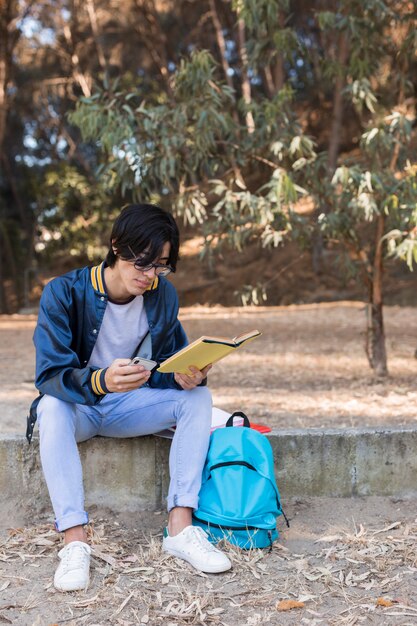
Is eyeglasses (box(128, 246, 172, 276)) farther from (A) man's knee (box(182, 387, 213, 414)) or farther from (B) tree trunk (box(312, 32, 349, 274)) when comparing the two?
(B) tree trunk (box(312, 32, 349, 274))

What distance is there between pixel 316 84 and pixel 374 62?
13.9 m

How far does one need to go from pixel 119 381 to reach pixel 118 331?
1.41 ft

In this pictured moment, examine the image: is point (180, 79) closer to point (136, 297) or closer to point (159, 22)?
point (136, 297)

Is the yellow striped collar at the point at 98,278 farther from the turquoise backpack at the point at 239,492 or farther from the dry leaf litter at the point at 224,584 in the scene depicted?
the dry leaf litter at the point at 224,584

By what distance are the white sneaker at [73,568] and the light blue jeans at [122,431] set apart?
9cm

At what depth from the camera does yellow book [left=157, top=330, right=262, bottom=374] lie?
2.87 m

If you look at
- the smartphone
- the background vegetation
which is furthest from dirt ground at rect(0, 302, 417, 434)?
the smartphone

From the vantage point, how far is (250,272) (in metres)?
16.6

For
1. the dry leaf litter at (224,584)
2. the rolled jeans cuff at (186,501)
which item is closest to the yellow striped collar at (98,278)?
the rolled jeans cuff at (186,501)

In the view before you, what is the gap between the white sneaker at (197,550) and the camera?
2.95 meters

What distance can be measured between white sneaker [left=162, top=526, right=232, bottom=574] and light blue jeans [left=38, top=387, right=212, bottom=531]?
13 cm

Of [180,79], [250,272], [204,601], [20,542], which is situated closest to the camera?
[204,601]

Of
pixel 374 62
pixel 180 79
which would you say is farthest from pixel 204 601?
pixel 374 62

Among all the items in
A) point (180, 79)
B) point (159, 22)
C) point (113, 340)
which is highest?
point (159, 22)
